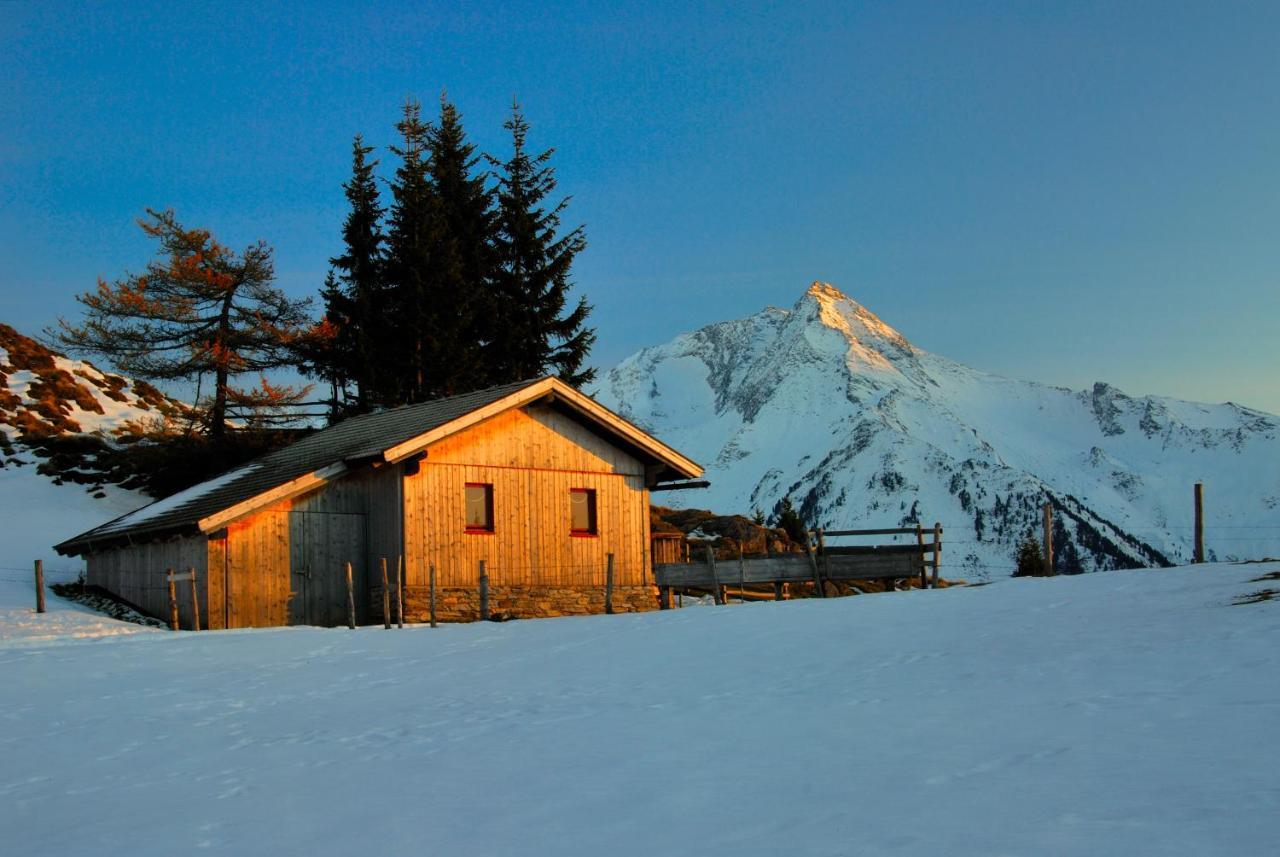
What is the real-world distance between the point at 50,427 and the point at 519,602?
90.8 feet

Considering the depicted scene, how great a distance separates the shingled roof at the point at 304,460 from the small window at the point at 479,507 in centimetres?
182

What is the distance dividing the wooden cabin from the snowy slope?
252 inches

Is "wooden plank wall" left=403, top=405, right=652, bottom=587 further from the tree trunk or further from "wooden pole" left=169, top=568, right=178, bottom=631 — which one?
the tree trunk

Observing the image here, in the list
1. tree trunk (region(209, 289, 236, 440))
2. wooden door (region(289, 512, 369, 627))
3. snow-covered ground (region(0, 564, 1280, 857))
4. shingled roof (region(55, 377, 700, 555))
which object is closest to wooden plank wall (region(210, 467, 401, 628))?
wooden door (region(289, 512, 369, 627))

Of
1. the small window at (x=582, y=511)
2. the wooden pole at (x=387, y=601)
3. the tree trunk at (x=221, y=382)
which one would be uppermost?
the tree trunk at (x=221, y=382)

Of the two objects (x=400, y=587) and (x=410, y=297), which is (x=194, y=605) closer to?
(x=400, y=587)

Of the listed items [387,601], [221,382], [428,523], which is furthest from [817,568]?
[221,382]

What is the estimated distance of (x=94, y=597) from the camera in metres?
30.1

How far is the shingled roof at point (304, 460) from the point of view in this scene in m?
26.4

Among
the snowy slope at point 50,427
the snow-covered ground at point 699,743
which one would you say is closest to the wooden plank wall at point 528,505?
the snow-covered ground at point 699,743

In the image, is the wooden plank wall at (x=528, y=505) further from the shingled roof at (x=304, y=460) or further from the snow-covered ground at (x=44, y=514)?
the snow-covered ground at (x=44, y=514)

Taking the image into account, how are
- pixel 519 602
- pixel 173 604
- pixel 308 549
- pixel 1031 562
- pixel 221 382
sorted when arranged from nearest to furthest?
pixel 173 604, pixel 308 549, pixel 519 602, pixel 1031 562, pixel 221 382

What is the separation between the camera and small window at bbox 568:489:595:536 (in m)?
29.4

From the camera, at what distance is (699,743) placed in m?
9.84
